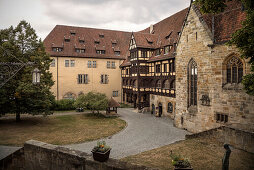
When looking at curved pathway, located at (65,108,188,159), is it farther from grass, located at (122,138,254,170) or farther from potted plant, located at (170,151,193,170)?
potted plant, located at (170,151,193,170)

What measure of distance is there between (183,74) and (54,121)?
48.8ft

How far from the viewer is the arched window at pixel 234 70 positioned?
12.5m

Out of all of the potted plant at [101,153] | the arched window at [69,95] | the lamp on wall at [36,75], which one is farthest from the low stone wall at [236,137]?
the arched window at [69,95]

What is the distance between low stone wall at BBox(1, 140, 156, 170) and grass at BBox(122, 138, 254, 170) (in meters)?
2.58

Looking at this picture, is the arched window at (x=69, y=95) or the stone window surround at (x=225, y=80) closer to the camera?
the stone window surround at (x=225, y=80)

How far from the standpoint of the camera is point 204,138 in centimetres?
1183

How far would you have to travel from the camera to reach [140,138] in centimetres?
1509

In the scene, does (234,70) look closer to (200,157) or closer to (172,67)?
(200,157)

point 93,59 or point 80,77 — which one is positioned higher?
point 93,59

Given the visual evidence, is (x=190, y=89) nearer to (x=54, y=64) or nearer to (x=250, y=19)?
(x=250, y=19)

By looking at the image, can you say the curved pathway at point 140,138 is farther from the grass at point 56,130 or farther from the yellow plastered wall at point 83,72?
the yellow plastered wall at point 83,72

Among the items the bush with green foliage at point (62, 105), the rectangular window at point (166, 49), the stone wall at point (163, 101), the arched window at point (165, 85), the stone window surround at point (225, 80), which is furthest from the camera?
the bush with green foliage at point (62, 105)

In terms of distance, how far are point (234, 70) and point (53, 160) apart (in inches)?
487

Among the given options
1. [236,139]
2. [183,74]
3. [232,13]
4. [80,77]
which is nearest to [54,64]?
[80,77]
